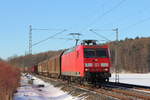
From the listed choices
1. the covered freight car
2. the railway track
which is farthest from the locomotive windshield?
the covered freight car

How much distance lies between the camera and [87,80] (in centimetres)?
2719

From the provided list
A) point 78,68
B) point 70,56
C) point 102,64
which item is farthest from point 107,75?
point 70,56

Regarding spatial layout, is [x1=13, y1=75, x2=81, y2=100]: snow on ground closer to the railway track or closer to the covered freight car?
the railway track

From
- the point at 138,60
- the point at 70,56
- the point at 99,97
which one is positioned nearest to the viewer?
the point at 99,97

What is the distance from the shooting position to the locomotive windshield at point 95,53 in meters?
27.2

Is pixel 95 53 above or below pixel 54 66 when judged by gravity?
above

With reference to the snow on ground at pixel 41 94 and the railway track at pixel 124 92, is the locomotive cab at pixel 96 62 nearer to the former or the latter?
the railway track at pixel 124 92

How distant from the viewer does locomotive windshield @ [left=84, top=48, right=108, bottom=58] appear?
89.3 feet

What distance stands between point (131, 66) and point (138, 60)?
16.6 feet

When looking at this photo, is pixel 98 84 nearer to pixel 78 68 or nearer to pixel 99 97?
pixel 78 68

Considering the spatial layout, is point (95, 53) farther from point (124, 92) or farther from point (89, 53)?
point (124, 92)

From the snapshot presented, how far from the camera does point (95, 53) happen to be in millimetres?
27406

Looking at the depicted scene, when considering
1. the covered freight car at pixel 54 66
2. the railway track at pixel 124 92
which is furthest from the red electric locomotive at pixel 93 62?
the covered freight car at pixel 54 66

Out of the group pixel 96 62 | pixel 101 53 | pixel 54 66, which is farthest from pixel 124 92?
pixel 54 66
